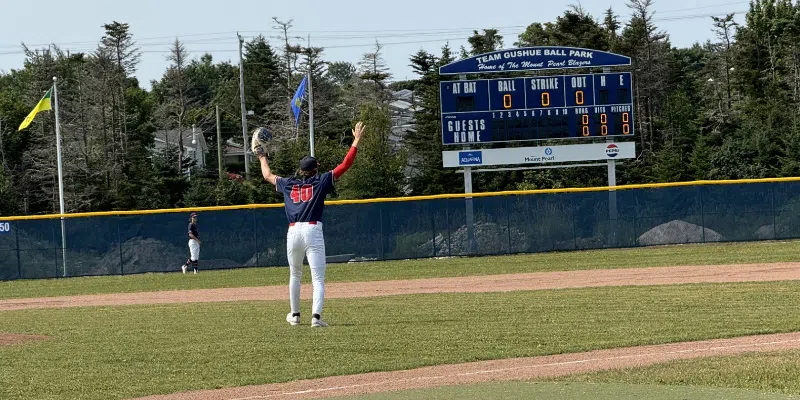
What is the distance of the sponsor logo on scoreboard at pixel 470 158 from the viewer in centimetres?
3338

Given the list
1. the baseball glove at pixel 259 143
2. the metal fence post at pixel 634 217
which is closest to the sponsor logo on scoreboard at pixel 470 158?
the metal fence post at pixel 634 217

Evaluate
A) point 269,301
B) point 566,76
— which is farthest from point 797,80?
point 269,301

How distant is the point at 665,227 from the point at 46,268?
17092 millimetres

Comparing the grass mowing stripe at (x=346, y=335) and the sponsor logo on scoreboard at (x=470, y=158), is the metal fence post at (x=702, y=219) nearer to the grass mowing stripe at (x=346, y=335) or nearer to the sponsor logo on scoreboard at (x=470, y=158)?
the sponsor logo on scoreboard at (x=470, y=158)

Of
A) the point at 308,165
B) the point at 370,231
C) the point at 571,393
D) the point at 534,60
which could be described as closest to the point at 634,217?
the point at 534,60

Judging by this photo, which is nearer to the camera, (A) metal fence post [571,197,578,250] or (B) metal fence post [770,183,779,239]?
(B) metal fence post [770,183,779,239]

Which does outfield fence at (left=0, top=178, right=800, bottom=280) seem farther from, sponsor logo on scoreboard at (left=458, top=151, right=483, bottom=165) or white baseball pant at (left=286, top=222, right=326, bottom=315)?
white baseball pant at (left=286, top=222, right=326, bottom=315)

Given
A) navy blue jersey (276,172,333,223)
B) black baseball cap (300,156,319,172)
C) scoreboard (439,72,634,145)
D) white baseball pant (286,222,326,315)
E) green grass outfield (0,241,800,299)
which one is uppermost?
scoreboard (439,72,634,145)

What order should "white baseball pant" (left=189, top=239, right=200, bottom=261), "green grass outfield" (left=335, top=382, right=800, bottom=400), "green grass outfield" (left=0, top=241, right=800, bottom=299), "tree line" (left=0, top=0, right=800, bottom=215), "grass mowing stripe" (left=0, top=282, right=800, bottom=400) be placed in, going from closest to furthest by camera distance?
"green grass outfield" (left=335, top=382, right=800, bottom=400) → "grass mowing stripe" (left=0, top=282, right=800, bottom=400) → "green grass outfield" (left=0, top=241, right=800, bottom=299) → "white baseball pant" (left=189, top=239, right=200, bottom=261) → "tree line" (left=0, top=0, right=800, bottom=215)

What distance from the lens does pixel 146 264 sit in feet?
102

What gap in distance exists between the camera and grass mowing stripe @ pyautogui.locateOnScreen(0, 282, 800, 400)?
967cm

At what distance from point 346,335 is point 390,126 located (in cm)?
4852

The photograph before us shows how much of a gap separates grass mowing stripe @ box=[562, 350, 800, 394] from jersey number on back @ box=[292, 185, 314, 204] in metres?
4.26

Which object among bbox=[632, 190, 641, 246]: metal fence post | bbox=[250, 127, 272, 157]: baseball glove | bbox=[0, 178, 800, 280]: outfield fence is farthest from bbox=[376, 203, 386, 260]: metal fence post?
bbox=[250, 127, 272, 157]: baseball glove
